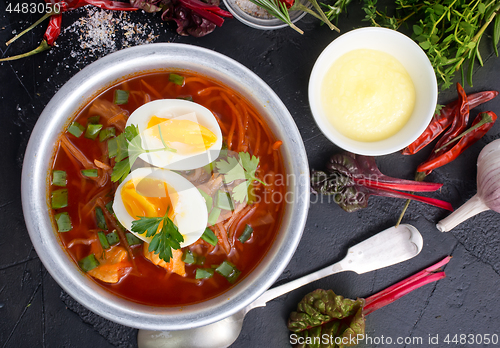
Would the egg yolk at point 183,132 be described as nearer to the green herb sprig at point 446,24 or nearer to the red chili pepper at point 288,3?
the red chili pepper at point 288,3

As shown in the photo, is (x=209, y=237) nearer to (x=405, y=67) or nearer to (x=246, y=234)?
(x=246, y=234)

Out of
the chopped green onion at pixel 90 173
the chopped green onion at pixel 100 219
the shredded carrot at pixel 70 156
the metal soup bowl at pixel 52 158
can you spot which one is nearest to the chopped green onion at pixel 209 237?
the metal soup bowl at pixel 52 158

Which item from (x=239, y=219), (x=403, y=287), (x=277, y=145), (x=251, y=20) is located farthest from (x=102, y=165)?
(x=403, y=287)

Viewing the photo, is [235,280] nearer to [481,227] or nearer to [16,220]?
[16,220]

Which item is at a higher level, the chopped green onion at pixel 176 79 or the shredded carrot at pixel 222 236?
the chopped green onion at pixel 176 79

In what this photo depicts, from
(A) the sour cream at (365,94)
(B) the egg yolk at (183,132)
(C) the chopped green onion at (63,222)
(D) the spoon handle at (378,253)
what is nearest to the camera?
(B) the egg yolk at (183,132)

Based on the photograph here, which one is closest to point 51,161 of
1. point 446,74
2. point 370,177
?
point 370,177

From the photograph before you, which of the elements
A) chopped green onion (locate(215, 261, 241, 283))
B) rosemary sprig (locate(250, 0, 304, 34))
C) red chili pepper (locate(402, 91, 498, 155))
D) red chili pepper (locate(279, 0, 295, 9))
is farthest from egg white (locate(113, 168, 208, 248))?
red chili pepper (locate(402, 91, 498, 155))
